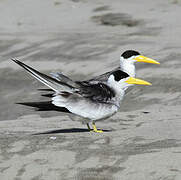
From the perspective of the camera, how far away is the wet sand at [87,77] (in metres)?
4.59

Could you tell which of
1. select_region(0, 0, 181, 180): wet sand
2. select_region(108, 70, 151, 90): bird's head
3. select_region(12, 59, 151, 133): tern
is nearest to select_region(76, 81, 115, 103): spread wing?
select_region(12, 59, 151, 133): tern

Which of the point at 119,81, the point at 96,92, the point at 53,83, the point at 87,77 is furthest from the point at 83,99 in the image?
the point at 87,77

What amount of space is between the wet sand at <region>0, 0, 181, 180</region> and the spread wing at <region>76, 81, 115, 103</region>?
1.26 feet

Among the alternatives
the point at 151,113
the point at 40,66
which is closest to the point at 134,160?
the point at 151,113

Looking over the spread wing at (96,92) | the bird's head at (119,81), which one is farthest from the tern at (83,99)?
the bird's head at (119,81)

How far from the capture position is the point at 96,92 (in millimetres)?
5969

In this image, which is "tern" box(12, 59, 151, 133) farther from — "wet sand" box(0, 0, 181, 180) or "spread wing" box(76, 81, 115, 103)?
"wet sand" box(0, 0, 181, 180)

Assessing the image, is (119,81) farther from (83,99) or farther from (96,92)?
(83,99)

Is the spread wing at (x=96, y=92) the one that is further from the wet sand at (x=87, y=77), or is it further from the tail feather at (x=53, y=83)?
the wet sand at (x=87, y=77)

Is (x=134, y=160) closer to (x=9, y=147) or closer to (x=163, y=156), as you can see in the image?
(x=163, y=156)

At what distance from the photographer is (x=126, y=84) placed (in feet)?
20.5

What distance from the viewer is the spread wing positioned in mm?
5922

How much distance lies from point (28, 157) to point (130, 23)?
7717 millimetres

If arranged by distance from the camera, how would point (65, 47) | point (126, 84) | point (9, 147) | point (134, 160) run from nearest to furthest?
point (134, 160) < point (9, 147) < point (126, 84) < point (65, 47)
